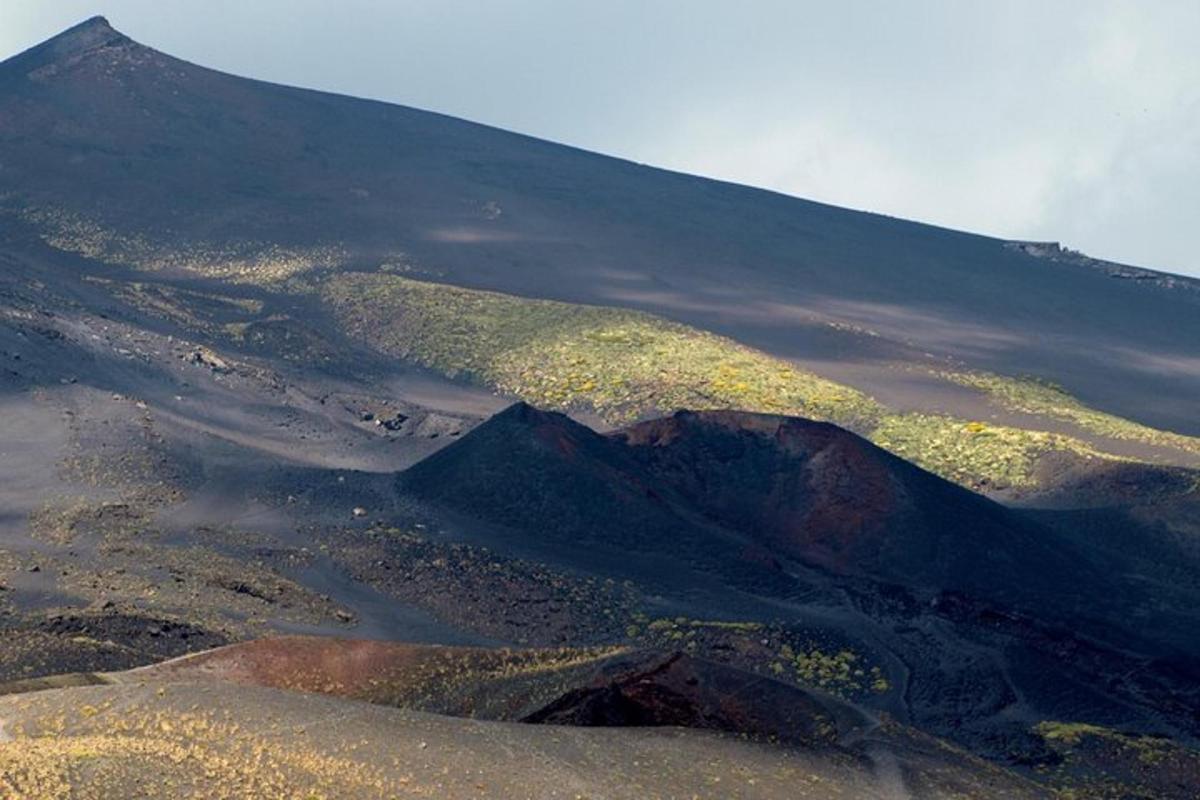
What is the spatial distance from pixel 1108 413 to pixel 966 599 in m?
28.9

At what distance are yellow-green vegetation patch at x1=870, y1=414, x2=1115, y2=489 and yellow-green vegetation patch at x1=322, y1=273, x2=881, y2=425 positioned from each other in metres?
2.06

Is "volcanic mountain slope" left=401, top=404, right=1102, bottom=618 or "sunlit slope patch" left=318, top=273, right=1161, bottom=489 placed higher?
"sunlit slope patch" left=318, top=273, right=1161, bottom=489

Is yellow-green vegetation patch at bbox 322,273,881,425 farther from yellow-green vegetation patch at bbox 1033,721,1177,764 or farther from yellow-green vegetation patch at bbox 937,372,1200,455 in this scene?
yellow-green vegetation patch at bbox 1033,721,1177,764

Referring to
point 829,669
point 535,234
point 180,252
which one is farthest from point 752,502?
point 535,234

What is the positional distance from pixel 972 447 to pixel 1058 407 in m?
9.75

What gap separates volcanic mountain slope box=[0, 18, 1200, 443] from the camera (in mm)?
73062

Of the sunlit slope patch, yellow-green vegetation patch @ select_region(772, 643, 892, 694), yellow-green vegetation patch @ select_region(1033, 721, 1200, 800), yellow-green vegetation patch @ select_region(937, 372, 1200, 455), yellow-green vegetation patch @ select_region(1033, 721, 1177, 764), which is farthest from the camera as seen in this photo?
yellow-green vegetation patch @ select_region(937, 372, 1200, 455)

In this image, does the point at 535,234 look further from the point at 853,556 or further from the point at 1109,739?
the point at 1109,739

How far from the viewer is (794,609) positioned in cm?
3769

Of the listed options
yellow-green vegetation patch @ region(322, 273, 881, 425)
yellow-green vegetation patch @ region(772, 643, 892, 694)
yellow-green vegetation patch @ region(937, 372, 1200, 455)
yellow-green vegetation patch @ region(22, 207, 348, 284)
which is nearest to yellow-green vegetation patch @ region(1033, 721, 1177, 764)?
yellow-green vegetation patch @ region(772, 643, 892, 694)

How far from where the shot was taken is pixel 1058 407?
2522 inches

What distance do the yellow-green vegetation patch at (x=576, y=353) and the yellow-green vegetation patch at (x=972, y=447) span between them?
2.06 meters

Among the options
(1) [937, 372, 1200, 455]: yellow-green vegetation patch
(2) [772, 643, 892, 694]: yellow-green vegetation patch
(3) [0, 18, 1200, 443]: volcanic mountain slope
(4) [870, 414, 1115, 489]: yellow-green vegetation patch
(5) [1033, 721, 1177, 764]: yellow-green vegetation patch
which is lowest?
(2) [772, 643, 892, 694]: yellow-green vegetation patch

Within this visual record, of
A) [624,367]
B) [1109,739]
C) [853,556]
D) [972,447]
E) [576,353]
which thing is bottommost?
[1109,739]
